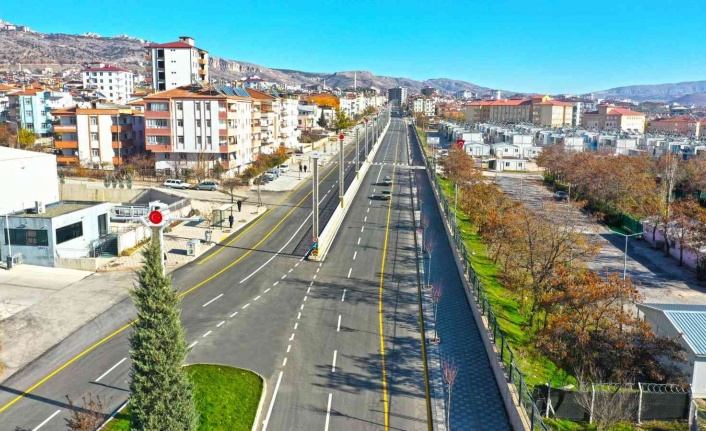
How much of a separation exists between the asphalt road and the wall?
12.1m

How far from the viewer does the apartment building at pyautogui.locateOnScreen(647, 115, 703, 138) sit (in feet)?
497

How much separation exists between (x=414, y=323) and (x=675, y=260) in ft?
79.7

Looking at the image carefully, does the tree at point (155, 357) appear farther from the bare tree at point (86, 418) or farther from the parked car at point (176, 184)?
the parked car at point (176, 184)

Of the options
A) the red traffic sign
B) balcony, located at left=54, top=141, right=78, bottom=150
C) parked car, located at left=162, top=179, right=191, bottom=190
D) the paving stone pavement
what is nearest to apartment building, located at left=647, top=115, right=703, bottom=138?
parked car, located at left=162, top=179, right=191, bottom=190

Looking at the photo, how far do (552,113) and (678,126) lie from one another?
1485 inches

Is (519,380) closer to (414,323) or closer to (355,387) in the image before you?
(355,387)

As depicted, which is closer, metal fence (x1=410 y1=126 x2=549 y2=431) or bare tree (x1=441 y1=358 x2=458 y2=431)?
metal fence (x1=410 y1=126 x2=549 y2=431)

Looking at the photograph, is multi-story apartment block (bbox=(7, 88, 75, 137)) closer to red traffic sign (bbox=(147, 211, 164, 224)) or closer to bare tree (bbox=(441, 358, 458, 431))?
bare tree (bbox=(441, 358, 458, 431))

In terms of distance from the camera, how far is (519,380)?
16.4 meters

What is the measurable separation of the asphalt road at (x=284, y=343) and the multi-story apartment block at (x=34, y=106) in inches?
2727

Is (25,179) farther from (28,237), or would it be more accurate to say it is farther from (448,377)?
(448,377)

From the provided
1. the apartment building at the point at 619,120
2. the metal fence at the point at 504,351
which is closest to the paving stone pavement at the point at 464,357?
the metal fence at the point at 504,351

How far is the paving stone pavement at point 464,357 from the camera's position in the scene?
1672cm

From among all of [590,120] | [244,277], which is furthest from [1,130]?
[590,120]
